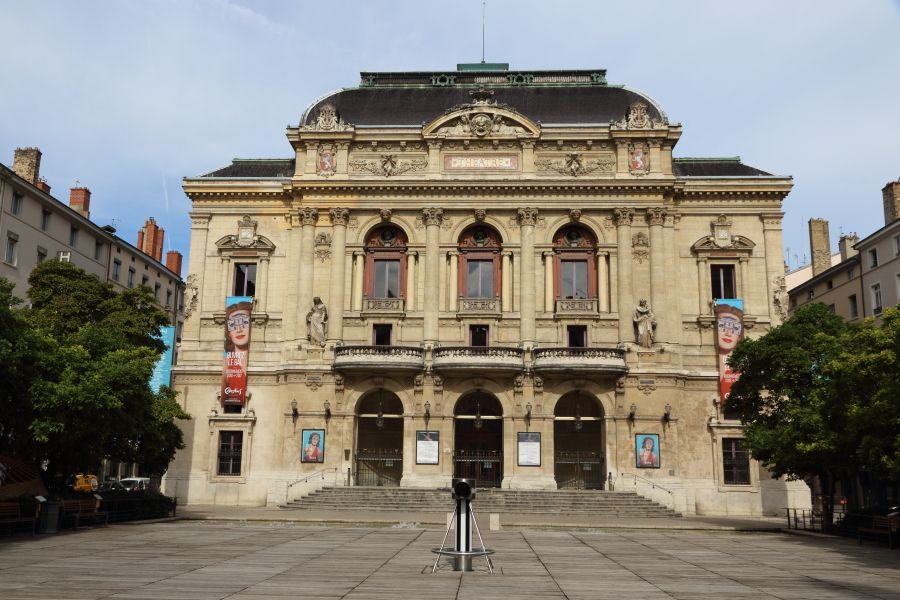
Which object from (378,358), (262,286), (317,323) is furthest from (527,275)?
(262,286)

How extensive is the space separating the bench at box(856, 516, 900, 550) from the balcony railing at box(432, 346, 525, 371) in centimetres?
2180

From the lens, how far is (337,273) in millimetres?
51750

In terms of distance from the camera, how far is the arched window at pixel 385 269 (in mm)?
52562

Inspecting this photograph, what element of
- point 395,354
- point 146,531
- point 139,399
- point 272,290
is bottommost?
point 146,531

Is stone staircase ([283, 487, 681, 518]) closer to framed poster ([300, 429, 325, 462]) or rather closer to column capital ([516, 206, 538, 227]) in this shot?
framed poster ([300, 429, 325, 462])

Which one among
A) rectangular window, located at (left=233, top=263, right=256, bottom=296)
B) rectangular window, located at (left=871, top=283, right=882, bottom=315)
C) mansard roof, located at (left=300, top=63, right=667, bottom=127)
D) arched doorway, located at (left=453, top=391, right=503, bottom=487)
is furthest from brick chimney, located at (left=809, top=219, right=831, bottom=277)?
rectangular window, located at (left=233, top=263, right=256, bottom=296)

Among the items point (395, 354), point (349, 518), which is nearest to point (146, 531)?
point (349, 518)

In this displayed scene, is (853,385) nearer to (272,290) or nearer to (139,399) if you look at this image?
(139,399)

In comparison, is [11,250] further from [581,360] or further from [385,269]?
[581,360]

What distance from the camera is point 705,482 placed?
1933 inches

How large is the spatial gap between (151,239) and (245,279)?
26724 mm

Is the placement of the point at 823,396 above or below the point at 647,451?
above

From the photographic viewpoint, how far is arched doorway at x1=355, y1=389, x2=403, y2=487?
5131 cm

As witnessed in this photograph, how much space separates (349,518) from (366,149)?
82.0 feet
